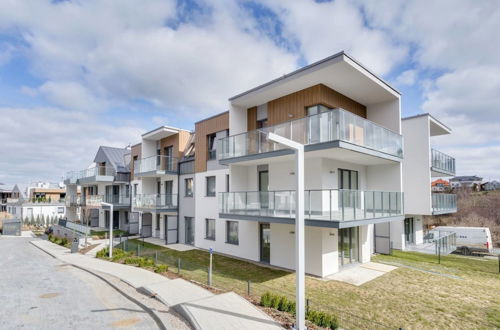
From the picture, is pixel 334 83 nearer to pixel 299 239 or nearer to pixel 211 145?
pixel 299 239

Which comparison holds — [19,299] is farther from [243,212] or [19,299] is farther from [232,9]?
[232,9]

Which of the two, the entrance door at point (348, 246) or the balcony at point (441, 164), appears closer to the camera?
the entrance door at point (348, 246)

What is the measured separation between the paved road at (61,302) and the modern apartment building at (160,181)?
7600mm

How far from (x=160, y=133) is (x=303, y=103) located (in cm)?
1345

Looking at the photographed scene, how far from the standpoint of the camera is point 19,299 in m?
9.95

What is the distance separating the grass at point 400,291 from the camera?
7.92 metres

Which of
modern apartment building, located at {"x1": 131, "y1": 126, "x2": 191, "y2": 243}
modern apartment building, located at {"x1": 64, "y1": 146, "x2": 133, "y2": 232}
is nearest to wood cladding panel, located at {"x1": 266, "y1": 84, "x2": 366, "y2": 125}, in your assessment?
modern apartment building, located at {"x1": 131, "y1": 126, "x2": 191, "y2": 243}

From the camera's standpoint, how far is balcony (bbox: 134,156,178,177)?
71.1 feet

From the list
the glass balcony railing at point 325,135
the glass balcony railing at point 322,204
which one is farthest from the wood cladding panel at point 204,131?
the glass balcony railing at point 322,204

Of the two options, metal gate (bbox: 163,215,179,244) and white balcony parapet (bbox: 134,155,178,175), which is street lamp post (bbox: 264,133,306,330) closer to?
metal gate (bbox: 163,215,179,244)

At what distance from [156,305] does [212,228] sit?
9.36 meters

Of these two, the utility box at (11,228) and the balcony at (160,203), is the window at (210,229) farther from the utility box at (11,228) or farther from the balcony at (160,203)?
the utility box at (11,228)

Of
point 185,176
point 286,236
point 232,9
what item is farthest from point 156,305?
point 185,176

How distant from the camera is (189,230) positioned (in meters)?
20.3
